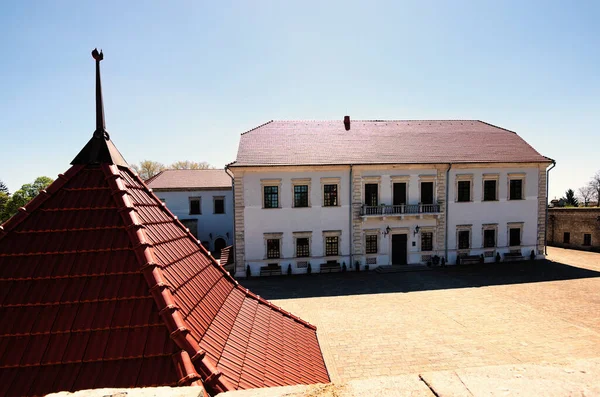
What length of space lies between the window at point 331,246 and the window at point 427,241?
22.0 feet

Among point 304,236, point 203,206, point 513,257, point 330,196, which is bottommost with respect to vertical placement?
point 513,257

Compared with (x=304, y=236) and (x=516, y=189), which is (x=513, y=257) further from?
(x=304, y=236)

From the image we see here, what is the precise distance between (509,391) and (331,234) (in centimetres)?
2014

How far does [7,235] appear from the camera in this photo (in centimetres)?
340

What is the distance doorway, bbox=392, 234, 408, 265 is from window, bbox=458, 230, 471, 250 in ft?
14.2

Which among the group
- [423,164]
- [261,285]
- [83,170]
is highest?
[423,164]

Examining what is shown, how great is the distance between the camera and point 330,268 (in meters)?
21.5

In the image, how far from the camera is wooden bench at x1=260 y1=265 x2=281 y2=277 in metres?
20.9

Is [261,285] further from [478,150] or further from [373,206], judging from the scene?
[478,150]

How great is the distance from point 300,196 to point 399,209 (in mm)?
7291

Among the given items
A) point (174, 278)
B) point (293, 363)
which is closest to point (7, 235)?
point (174, 278)

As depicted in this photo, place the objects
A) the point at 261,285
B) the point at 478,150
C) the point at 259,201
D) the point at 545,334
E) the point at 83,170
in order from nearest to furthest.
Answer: the point at 83,170 < the point at 545,334 < the point at 261,285 < the point at 259,201 < the point at 478,150

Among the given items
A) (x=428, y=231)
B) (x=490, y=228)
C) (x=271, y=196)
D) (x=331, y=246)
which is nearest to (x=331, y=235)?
(x=331, y=246)

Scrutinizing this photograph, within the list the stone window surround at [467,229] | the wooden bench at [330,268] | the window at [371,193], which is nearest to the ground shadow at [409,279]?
the wooden bench at [330,268]
